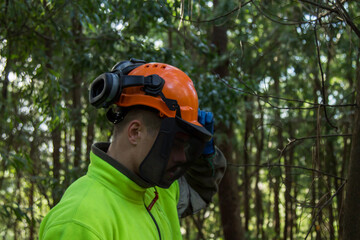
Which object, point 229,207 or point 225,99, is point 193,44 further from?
point 229,207

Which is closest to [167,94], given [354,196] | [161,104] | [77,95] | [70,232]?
[161,104]

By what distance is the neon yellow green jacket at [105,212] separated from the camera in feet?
5.66

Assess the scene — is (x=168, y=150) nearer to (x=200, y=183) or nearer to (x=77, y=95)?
(x=200, y=183)

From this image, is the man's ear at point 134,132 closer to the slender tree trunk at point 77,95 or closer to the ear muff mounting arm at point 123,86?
the ear muff mounting arm at point 123,86

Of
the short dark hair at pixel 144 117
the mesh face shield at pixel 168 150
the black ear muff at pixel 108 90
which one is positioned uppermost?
the black ear muff at pixel 108 90

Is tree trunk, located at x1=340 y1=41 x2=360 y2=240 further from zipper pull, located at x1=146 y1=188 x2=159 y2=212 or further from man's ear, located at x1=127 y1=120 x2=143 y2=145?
man's ear, located at x1=127 y1=120 x2=143 y2=145

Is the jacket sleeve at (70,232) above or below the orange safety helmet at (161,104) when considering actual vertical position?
below

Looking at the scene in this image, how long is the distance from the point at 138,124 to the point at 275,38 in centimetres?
708

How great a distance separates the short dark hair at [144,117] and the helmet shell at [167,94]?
0.03m

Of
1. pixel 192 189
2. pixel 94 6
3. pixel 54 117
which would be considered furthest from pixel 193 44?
pixel 192 189

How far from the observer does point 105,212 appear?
73.2 inches

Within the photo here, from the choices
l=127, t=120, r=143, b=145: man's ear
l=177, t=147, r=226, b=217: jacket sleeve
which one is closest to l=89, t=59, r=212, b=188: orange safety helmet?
l=127, t=120, r=143, b=145: man's ear

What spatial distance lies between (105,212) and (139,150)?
A: 0.36 metres

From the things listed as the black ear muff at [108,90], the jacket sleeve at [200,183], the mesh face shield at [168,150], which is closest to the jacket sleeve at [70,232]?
the mesh face shield at [168,150]
